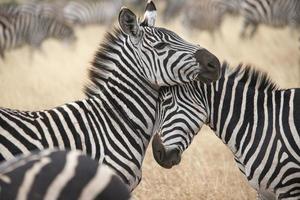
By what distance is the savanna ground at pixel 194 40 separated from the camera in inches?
261

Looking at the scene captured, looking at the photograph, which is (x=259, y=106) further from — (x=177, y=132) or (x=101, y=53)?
(x=101, y=53)

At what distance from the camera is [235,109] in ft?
16.6

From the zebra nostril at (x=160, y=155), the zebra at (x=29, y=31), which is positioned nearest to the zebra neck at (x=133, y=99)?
the zebra nostril at (x=160, y=155)

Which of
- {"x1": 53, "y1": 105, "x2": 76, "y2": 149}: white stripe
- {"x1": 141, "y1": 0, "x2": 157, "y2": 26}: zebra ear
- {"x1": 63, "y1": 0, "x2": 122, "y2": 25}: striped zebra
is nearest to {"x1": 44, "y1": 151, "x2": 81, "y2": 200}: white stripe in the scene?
{"x1": 53, "y1": 105, "x2": 76, "y2": 149}: white stripe

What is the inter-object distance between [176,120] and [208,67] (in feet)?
1.60

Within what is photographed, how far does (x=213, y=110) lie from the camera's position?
5086 mm

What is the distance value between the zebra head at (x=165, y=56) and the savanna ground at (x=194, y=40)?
6.14 feet

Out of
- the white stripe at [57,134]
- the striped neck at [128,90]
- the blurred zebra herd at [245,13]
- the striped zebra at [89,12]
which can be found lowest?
the striped zebra at [89,12]

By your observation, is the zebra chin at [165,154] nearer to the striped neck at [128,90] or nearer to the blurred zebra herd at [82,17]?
the striped neck at [128,90]

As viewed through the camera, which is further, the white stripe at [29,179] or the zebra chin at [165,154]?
the zebra chin at [165,154]

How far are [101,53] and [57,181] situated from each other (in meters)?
2.57

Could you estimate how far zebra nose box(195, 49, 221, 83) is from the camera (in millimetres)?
4824

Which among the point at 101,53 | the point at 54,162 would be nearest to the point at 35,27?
the point at 101,53

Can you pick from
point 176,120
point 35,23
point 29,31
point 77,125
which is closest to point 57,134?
point 77,125
